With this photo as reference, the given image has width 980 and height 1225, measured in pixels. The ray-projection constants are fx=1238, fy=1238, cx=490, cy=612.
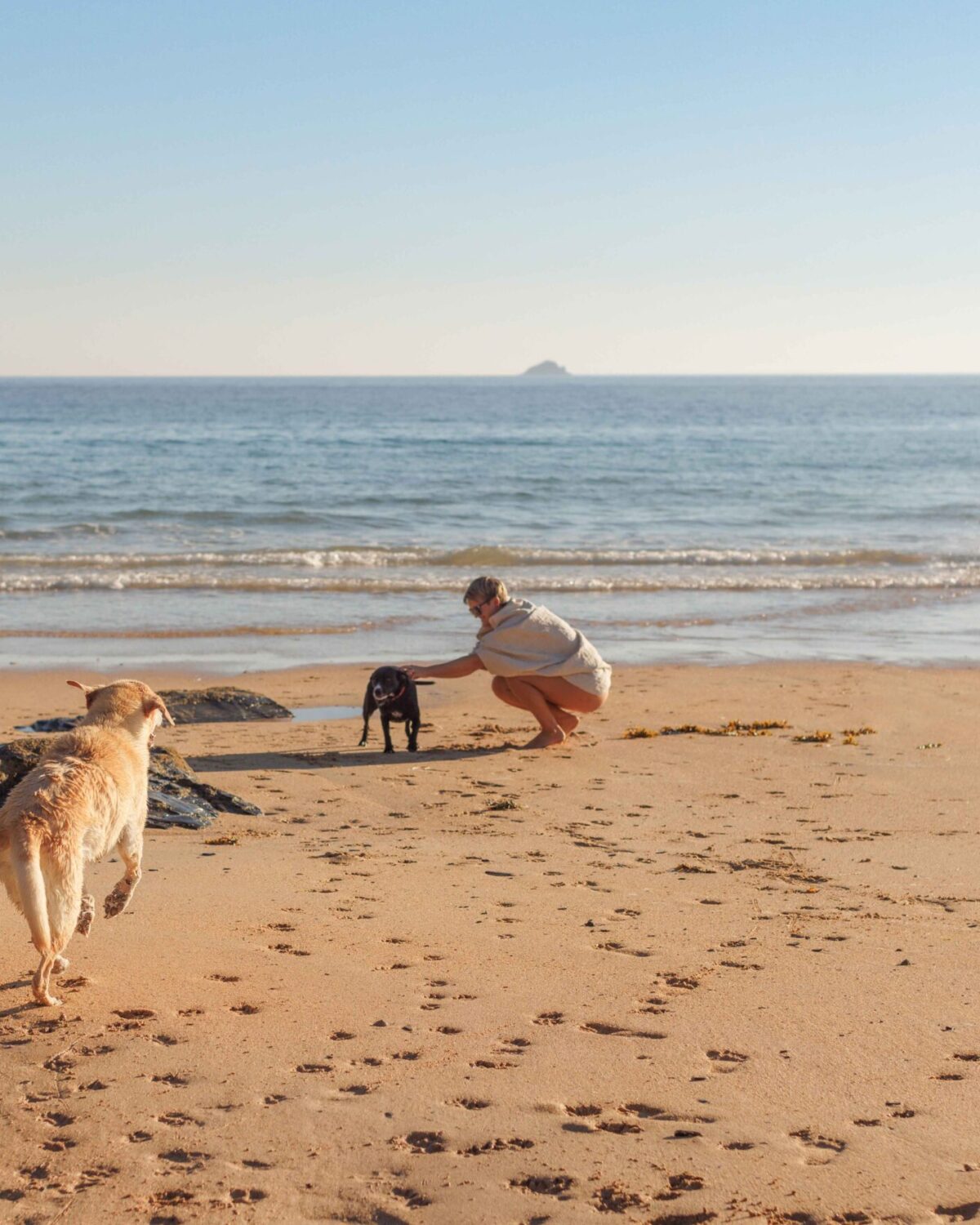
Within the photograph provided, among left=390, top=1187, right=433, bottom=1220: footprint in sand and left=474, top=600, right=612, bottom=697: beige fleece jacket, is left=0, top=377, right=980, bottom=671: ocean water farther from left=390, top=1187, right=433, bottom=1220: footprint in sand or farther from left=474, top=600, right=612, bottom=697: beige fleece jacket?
left=390, top=1187, right=433, bottom=1220: footprint in sand

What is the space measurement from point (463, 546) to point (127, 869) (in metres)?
Result: 18.4

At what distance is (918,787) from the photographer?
7859 mm

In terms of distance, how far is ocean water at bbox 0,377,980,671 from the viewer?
14617 mm

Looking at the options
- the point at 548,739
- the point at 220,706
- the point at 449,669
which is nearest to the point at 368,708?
the point at 449,669

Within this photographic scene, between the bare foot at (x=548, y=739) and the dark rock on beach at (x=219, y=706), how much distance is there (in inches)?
89.4

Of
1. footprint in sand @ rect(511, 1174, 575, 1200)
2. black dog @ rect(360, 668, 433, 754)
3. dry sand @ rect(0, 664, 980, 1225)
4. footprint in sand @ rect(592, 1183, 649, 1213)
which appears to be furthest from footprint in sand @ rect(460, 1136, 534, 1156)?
black dog @ rect(360, 668, 433, 754)

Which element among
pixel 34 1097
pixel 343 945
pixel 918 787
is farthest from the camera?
pixel 918 787

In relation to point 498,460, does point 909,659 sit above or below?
below

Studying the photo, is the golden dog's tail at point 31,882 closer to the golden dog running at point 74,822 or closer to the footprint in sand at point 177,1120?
the golden dog running at point 74,822

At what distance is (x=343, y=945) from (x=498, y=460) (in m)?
38.4

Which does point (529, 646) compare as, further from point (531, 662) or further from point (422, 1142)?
point (422, 1142)

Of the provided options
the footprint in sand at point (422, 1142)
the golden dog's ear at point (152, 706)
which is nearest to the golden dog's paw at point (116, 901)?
the golden dog's ear at point (152, 706)

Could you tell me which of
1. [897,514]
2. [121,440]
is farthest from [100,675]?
[121,440]

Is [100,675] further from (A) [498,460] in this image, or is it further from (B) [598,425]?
(B) [598,425]
